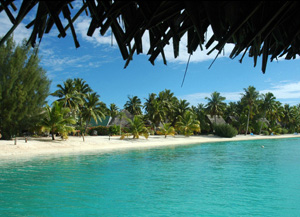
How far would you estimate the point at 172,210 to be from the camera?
7.98 metres

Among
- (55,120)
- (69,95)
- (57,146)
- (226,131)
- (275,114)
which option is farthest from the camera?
(275,114)

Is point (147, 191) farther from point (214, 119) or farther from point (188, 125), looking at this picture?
point (214, 119)

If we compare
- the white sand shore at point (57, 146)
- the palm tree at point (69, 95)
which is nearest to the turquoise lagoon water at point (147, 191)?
the white sand shore at point (57, 146)

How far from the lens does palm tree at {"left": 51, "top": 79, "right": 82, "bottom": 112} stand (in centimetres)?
3338

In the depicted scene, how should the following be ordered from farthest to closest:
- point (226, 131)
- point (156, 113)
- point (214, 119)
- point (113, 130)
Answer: point (214, 119) < point (226, 131) < point (156, 113) < point (113, 130)

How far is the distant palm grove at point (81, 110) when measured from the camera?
24672 millimetres

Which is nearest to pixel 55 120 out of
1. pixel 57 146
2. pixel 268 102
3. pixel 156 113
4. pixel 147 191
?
pixel 57 146

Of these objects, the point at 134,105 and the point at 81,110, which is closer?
the point at 81,110

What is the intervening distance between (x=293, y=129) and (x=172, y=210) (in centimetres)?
7711

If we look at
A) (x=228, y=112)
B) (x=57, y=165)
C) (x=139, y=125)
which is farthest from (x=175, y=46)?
(x=228, y=112)

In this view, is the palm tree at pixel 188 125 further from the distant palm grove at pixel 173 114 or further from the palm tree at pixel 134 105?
the palm tree at pixel 134 105

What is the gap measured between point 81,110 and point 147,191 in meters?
30.5

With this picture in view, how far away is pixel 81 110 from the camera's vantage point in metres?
38.4

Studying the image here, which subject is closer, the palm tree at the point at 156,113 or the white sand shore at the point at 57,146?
the white sand shore at the point at 57,146
